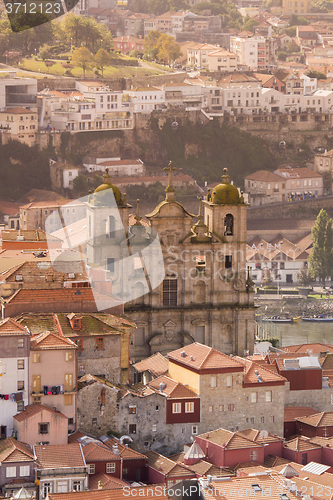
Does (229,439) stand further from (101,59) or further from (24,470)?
(101,59)

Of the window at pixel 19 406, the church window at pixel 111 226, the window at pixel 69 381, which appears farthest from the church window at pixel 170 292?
the window at pixel 19 406

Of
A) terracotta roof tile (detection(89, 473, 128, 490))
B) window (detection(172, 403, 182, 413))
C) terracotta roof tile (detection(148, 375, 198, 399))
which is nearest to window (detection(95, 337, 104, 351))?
terracotta roof tile (detection(148, 375, 198, 399))

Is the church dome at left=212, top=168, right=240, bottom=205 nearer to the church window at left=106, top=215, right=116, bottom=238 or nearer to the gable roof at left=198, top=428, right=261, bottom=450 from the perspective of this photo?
the church window at left=106, top=215, right=116, bottom=238

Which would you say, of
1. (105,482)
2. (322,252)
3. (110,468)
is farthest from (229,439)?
(322,252)

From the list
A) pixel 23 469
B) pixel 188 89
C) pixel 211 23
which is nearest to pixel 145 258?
pixel 23 469

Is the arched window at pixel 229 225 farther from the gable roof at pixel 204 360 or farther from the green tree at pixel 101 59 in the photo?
the green tree at pixel 101 59

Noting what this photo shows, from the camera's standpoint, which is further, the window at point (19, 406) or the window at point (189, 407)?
the window at point (189, 407)
